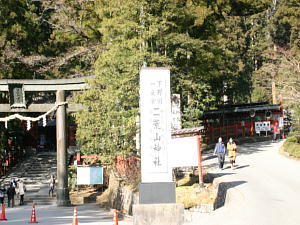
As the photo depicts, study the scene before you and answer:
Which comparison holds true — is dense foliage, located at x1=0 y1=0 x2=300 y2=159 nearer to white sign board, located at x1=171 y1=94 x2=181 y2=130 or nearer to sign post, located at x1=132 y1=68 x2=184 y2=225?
white sign board, located at x1=171 y1=94 x2=181 y2=130

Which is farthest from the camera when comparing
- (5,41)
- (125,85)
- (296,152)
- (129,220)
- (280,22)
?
(280,22)

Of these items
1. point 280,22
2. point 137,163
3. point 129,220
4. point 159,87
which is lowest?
point 129,220

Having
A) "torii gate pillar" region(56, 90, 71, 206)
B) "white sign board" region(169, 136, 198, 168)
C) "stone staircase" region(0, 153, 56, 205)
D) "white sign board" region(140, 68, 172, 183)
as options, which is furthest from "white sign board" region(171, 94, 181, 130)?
"stone staircase" region(0, 153, 56, 205)

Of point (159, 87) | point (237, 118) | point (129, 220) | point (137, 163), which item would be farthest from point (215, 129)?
point (159, 87)

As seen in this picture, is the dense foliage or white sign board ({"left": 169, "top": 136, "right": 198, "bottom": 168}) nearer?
white sign board ({"left": 169, "top": 136, "right": 198, "bottom": 168})

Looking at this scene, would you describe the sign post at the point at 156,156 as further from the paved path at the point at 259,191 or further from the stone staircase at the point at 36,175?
the stone staircase at the point at 36,175

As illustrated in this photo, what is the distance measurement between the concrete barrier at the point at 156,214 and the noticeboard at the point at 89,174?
14433mm

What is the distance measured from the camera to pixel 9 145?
38.5 meters

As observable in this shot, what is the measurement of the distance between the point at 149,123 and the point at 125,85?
9.62 meters

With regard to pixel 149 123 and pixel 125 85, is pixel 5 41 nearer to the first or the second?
pixel 125 85

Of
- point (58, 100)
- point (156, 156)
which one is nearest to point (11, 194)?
point (58, 100)

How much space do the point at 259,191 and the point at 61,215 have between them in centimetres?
850

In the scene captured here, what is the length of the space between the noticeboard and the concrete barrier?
47.4 ft

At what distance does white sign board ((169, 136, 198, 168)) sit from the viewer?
719 inches
